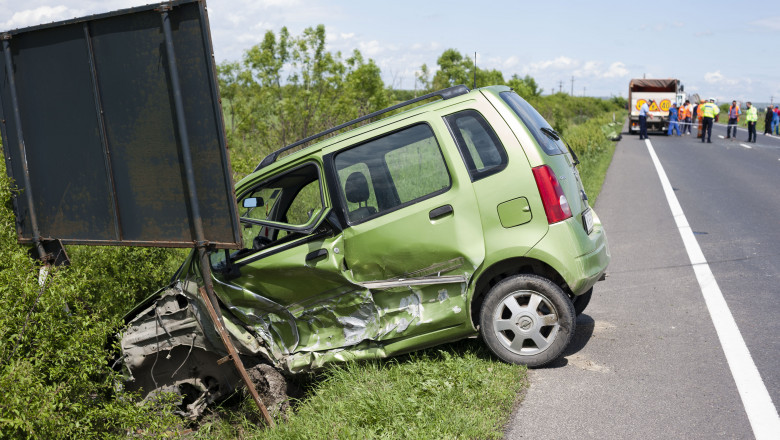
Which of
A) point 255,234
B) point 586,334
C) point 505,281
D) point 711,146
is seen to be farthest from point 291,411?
point 711,146

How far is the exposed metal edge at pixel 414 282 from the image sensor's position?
16.0ft

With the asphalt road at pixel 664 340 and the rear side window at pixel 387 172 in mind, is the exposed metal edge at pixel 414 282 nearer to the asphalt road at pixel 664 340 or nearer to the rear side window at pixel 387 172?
the rear side window at pixel 387 172

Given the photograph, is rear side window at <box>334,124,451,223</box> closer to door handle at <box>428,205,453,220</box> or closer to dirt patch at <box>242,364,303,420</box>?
door handle at <box>428,205,453,220</box>

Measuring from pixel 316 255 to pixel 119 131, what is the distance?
5.18 ft

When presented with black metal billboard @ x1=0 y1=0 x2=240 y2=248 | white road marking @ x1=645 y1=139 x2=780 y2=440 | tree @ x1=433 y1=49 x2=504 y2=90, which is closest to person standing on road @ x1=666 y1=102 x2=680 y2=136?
tree @ x1=433 y1=49 x2=504 y2=90

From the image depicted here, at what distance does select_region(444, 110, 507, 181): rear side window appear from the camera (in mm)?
4879

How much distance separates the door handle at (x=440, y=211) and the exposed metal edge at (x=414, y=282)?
0.43 metres

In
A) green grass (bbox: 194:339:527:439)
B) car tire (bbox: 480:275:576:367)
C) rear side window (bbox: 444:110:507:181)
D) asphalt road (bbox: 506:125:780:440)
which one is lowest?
asphalt road (bbox: 506:125:780:440)

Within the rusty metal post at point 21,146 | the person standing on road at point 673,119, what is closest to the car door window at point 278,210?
the rusty metal post at point 21,146

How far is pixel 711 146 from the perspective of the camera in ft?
91.0

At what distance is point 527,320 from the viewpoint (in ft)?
16.1

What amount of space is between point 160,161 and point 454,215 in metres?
2.00

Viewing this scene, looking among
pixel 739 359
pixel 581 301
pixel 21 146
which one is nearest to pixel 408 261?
pixel 581 301

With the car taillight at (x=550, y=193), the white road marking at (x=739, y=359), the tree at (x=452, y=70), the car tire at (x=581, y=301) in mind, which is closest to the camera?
the white road marking at (x=739, y=359)
